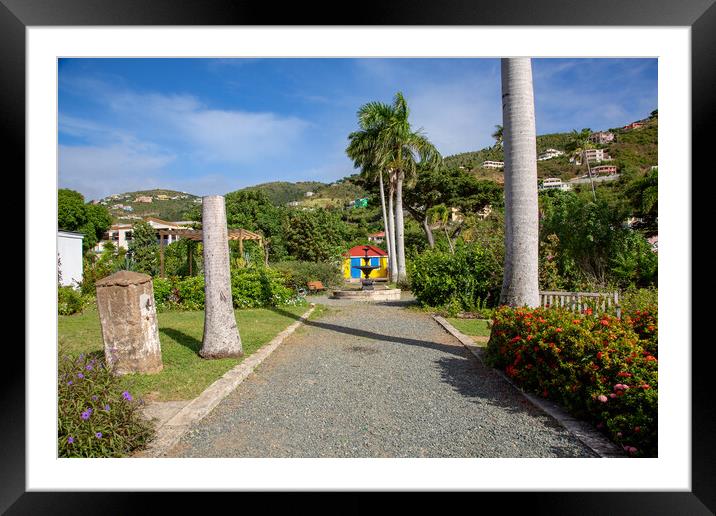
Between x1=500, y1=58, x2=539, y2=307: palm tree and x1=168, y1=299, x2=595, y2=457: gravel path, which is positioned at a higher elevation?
x1=500, y1=58, x2=539, y2=307: palm tree

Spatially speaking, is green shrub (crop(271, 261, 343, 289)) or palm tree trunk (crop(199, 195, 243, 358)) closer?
palm tree trunk (crop(199, 195, 243, 358))

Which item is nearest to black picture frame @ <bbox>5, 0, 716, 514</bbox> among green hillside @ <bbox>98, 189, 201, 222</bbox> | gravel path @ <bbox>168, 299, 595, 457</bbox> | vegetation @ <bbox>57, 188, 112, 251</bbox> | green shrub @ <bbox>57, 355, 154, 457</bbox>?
green shrub @ <bbox>57, 355, 154, 457</bbox>

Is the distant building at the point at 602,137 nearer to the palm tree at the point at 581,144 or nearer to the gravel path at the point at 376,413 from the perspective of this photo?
the palm tree at the point at 581,144

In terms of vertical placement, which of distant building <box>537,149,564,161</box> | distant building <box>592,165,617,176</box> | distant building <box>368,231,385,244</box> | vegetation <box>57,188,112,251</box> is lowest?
distant building <box>368,231,385,244</box>

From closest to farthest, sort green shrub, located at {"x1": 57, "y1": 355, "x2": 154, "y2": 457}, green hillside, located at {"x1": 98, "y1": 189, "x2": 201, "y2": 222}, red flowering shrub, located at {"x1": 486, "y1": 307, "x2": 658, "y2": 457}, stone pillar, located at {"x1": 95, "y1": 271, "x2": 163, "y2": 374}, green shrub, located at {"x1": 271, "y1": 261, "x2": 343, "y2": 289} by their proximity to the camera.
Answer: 1. green shrub, located at {"x1": 57, "y1": 355, "x2": 154, "y2": 457}
2. red flowering shrub, located at {"x1": 486, "y1": 307, "x2": 658, "y2": 457}
3. stone pillar, located at {"x1": 95, "y1": 271, "x2": 163, "y2": 374}
4. green shrub, located at {"x1": 271, "y1": 261, "x2": 343, "y2": 289}
5. green hillside, located at {"x1": 98, "y1": 189, "x2": 201, "y2": 222}

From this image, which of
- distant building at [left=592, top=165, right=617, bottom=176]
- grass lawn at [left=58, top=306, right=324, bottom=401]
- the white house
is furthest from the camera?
distant building at [left=592, top=165, right=617, bottom=176]

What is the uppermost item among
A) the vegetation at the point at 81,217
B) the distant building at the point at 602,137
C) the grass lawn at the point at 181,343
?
the distant building at the point at 602,137

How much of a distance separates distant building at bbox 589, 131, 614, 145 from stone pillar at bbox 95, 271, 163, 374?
90.0 feet

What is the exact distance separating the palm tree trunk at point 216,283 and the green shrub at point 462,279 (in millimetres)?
5834

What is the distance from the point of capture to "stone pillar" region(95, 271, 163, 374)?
4.42 metres

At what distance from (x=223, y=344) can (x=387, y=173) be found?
17651 mm

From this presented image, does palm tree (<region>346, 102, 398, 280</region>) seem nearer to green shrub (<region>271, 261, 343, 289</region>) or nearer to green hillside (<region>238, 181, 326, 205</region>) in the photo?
green shrub (<region>271, 261, 343, 289</region>)

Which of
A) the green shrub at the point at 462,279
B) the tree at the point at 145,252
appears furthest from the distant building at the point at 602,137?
the tree at the point at 145,252
